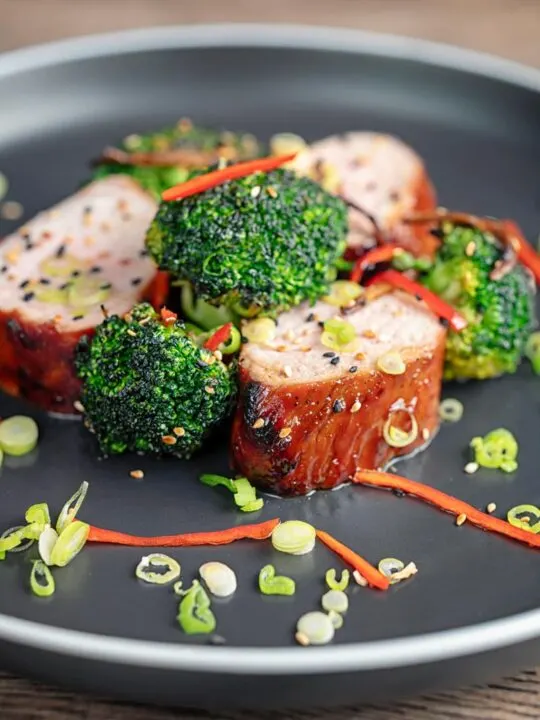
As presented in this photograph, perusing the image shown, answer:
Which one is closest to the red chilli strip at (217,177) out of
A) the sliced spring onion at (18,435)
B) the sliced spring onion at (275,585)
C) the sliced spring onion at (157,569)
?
the sliced spring onion at (18,435)

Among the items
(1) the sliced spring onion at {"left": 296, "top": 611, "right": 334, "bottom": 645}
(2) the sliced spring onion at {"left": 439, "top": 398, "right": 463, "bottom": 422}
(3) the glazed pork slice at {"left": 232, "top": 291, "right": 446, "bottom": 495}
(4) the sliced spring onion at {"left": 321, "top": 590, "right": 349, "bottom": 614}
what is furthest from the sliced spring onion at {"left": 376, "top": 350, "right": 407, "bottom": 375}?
(1) the sliced spring onion at {"left": 296, "top": 611, "right": 334, "bottom": 645}

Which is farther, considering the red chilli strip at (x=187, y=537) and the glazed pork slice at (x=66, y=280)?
the glazed pork slice at (x=66, y=280)

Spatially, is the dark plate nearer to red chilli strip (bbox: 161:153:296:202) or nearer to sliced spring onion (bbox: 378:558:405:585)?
sliced spring onion (bbox: 378:558:405:585)

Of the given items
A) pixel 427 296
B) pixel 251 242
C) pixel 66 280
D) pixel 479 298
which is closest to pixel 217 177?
pixel 251 242

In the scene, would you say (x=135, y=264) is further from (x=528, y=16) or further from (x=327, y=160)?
(x=528, y=16)

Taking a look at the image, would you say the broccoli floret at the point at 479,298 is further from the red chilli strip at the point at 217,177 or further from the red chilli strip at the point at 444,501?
the red chilli strip at the point at 217,177

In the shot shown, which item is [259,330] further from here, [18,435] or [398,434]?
[18,435]
